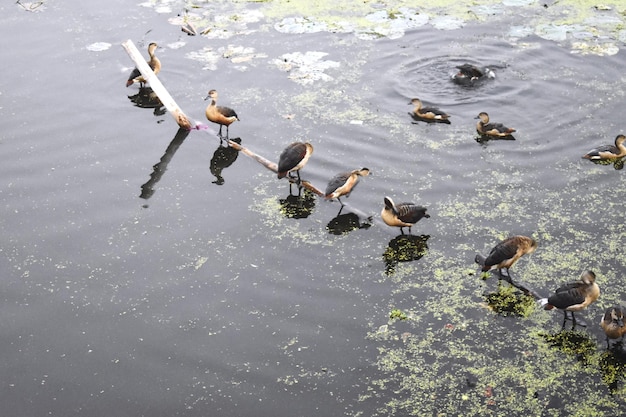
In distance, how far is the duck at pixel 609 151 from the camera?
825 centimetres

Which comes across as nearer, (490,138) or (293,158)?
(293,158)

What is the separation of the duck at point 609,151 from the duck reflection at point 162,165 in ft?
16.3

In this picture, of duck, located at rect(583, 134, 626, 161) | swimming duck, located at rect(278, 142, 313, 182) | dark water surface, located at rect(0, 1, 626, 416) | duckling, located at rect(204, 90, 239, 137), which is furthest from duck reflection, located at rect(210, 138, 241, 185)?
duck, located at rect(583, 134, 626, 161)

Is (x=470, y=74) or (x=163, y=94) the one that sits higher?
(x=163, y=94)

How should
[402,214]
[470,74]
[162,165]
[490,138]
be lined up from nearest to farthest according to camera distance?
[402,214] < [162,165] < [490,138] < [470,74]

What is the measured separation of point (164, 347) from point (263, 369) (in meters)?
0.90

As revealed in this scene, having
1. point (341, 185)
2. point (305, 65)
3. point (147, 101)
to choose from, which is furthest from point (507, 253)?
point (147, 101)

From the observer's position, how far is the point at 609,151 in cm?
824

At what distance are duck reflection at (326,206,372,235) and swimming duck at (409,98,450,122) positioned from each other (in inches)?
88.0

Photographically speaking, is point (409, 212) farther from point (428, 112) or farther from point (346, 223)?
point (428, 112)

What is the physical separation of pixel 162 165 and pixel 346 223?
100 inches

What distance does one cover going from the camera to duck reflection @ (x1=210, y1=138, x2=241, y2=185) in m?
8.54

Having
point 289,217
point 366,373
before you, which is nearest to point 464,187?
point 289,217

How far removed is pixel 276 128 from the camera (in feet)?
30.4
